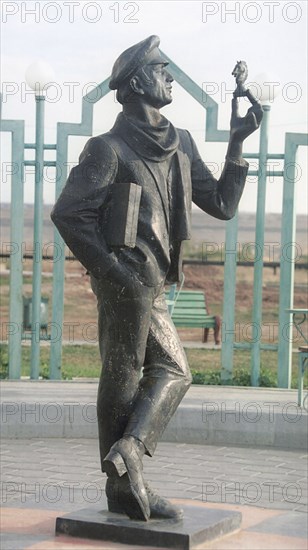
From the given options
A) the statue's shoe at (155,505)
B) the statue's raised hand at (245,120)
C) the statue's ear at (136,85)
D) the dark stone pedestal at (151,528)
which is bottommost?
the dark stone pedestal at (151,528)

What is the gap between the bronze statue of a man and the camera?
6.02 metres

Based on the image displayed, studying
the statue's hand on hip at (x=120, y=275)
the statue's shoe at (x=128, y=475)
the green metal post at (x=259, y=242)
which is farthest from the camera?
the green metal post at (x=259, y=242)

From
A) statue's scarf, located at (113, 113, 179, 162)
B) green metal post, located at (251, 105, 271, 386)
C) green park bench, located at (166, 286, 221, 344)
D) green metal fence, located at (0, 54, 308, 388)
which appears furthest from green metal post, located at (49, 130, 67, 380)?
statue's scarf, located at (113, 113, 179, 162)

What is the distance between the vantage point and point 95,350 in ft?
66.4

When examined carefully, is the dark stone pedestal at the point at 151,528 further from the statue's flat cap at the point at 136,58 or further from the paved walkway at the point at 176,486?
the statue's flat cap at the point at 136,58

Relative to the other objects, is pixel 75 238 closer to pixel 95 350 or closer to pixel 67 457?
pixel 67 457

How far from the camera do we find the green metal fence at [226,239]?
1126cm

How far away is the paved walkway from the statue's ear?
2.00 meters

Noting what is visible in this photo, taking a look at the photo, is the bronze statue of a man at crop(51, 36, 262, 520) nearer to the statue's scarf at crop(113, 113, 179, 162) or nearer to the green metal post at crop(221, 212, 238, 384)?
the statue's scarf at crop(113, 113, 179, 162)

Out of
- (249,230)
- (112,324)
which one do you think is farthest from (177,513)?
(249,230)

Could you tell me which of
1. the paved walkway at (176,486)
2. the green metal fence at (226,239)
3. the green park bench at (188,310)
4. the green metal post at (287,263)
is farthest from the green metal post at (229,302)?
the paved walkway at (176,486)

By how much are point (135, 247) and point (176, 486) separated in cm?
242

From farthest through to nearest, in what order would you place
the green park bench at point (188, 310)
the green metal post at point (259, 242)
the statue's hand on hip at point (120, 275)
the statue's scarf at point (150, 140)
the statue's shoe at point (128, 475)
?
the green park bench at point (188, 310) → the green metal post at point (259, 242) → the statue's scarf at point (150, 140) → the statue's hand on hip at point (120, 275) → the statue's shoe at point (128, 475)

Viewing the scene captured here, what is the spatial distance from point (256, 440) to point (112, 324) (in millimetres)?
3669
